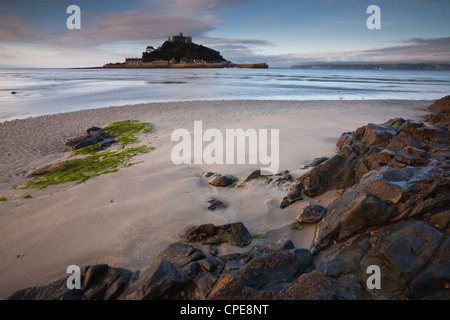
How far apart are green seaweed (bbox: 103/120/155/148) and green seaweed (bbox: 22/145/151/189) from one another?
1.16 meters

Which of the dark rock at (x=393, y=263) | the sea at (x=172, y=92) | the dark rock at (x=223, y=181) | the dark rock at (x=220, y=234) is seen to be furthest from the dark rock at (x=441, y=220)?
the sea at (x=172, y=92)

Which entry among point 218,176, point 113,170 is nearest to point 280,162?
point 218,176

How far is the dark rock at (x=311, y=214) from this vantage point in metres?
4.35

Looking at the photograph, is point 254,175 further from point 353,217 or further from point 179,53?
point 179,53

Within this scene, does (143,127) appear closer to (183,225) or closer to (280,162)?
(280,162)

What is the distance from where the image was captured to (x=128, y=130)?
37.1ft

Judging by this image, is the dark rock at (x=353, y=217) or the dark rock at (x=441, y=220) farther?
the dark rock at (x=353, y=217)

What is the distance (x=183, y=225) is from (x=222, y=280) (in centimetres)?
187

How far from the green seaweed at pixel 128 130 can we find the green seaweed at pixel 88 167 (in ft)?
3.81

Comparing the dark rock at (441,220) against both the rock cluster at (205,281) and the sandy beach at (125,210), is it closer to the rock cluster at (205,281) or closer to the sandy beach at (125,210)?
the rock cluster at (205,281)

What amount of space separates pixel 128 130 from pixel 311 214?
928cm

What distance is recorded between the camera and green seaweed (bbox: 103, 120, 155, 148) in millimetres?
9941

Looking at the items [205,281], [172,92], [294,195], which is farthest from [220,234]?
[172,92]

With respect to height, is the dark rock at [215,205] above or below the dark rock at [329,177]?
below
